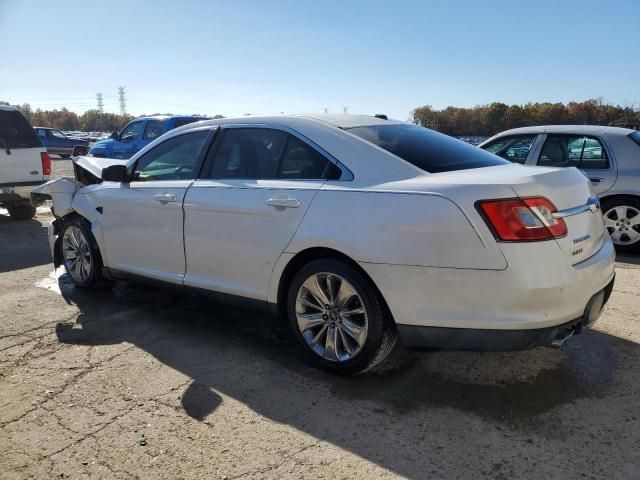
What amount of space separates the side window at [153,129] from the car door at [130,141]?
0.13m

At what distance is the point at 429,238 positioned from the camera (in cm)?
280

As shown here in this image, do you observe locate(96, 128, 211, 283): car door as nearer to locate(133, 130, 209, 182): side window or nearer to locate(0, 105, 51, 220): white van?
locate(133, 130, 209, 182): side window

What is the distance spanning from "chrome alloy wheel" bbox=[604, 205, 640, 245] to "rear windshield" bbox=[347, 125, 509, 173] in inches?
149

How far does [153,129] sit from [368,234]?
38.3ft

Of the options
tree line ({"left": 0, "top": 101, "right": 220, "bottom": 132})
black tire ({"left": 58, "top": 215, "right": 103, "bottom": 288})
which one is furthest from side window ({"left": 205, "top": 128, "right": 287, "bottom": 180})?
tree line ({"left": 0, "top": 101, "right": 220, "bottom": 132})

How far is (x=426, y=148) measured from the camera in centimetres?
352

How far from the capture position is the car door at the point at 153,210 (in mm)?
4152

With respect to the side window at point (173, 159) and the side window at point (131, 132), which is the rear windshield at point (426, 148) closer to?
the side window at point (173, 159)

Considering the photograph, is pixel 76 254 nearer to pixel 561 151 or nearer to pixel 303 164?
pixel 303 164

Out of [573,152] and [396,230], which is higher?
[573,152]

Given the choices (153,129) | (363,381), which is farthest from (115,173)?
(153,129)

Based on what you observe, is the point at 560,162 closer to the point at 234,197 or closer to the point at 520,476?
the point at 234,197

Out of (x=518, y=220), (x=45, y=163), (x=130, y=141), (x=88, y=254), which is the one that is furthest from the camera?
(x=130, y=141)

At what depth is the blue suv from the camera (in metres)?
12.9
